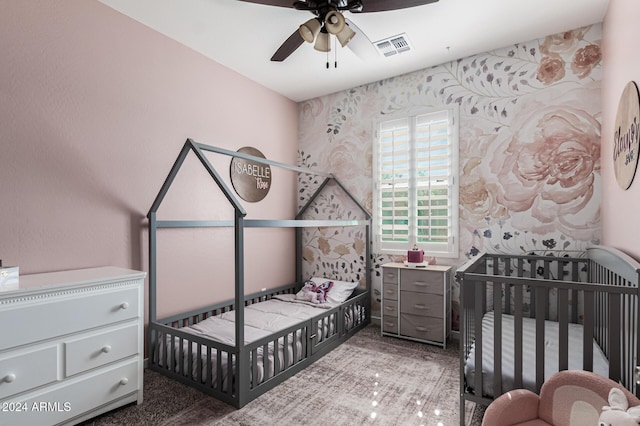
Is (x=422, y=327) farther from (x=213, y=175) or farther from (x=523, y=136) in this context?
(x=213, y=175)

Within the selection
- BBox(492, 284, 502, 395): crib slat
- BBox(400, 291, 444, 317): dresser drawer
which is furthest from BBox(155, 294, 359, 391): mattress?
BBox(492, 284, 502, 395): crib slat

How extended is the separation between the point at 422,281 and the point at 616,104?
74.6 inches

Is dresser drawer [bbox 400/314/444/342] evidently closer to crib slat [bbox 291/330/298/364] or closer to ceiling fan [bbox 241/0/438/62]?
crib slat [bbox 291/330/298/364]

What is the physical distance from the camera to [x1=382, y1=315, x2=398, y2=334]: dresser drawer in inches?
124

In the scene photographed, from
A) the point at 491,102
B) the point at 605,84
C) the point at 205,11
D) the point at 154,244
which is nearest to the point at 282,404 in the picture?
the point at 154,244

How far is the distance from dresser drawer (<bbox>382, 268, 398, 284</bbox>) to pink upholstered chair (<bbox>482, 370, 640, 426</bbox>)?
5.64 ft

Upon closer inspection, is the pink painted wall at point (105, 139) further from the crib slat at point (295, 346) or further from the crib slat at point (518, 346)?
the crib slat at point (518, 346)

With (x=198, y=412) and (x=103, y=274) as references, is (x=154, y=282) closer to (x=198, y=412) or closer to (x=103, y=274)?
(x=103, y=274)

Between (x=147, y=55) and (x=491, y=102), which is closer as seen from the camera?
(x=147, y=55)

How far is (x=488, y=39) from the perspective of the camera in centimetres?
276

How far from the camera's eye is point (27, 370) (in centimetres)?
156

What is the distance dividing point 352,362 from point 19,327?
2.14m

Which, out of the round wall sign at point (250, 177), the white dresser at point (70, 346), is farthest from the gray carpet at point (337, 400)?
the round wall sign at point (250, 177)

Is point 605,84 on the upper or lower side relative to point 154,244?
upper
